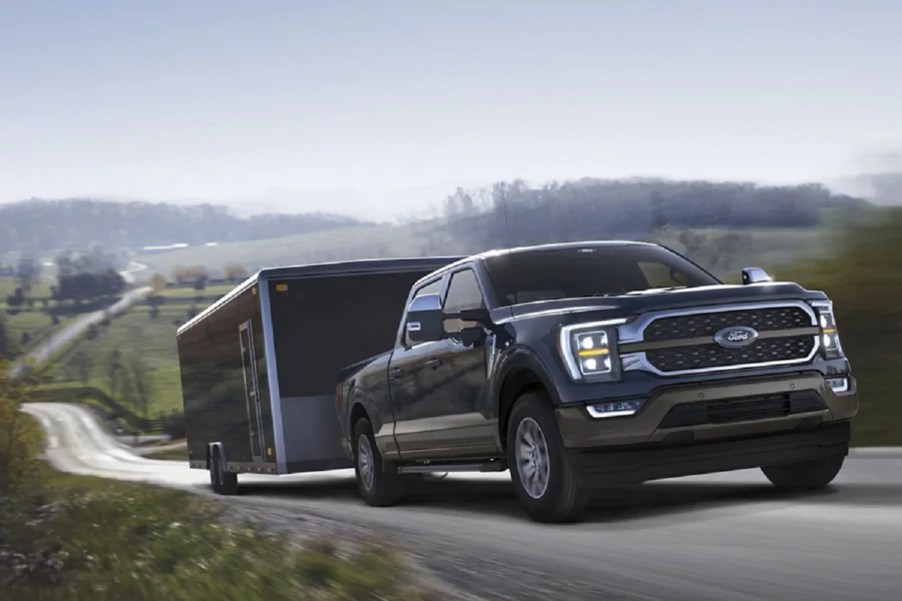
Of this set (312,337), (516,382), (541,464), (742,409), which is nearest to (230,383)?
(312,337)

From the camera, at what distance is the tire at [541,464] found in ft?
29.0

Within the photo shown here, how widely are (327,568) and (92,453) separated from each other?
159 m

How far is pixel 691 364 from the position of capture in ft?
28.6

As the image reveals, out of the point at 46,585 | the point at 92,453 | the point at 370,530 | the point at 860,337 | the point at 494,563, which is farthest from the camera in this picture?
the point at 92,453

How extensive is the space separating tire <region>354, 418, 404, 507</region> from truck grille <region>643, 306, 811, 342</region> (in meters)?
4.73

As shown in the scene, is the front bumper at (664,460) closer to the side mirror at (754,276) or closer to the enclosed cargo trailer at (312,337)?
the side mirror at (754,276)

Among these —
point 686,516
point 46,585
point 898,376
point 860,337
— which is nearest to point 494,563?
point 686,516

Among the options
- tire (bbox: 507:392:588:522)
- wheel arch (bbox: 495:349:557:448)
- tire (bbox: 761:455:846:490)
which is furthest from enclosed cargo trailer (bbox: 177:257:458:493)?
tire (bbox: 761:455:846:490)

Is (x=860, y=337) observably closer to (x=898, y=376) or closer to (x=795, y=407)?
(x=898, y=376)

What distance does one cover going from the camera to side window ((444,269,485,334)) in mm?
10555

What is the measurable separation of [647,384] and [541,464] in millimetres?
975

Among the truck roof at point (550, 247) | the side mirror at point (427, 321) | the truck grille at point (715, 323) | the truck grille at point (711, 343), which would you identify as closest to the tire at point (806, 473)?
the truck grille at point (711, 343)

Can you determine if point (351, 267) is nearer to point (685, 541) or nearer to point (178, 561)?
point (178, 561)

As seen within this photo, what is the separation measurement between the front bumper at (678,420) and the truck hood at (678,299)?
52 cm
